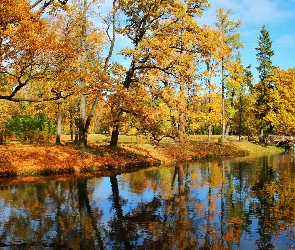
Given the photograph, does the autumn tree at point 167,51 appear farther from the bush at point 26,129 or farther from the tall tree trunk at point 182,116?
the bush at point 26,129

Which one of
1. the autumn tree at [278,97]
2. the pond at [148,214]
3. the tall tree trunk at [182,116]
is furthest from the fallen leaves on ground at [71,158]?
the autumn tree at [278,97]

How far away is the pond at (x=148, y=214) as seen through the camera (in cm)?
893

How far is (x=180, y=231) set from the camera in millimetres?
9695

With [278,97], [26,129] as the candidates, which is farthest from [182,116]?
[278,97]

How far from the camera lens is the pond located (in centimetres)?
893

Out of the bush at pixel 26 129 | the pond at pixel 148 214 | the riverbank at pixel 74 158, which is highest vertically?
the bush at pixel 26 129

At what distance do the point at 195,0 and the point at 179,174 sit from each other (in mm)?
14544

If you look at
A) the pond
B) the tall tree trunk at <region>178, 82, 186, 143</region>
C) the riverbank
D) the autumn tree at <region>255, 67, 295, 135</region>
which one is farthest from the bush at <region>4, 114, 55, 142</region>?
the autumn tree at <region>255, 67, 295, 135</region>

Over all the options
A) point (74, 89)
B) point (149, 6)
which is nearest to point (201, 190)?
point (74, 89)

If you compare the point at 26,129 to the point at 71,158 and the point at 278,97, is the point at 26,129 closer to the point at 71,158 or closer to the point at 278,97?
the point at 71,158

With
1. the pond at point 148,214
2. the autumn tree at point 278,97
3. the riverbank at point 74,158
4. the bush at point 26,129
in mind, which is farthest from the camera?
the autumn tree at point 278,97

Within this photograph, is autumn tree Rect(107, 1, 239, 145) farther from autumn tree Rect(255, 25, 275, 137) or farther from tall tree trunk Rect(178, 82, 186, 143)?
autumn tree Rect(255, 25, 275, 137)

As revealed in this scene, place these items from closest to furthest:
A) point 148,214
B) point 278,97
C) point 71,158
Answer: point 148,214
point 71,158
point 278,97

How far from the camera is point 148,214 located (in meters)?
11.7
